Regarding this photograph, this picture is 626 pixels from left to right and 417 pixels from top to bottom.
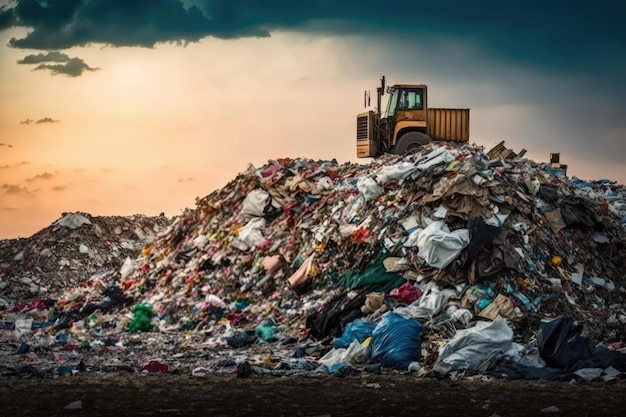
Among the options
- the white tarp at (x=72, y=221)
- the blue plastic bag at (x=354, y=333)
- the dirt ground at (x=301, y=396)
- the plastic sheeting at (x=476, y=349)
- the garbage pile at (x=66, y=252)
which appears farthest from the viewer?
the white tarp at (x=72, y=221)

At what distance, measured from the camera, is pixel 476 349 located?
9.21 meters

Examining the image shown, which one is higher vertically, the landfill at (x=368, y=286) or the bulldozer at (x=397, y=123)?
the bulldozer at (x=397, y=123)

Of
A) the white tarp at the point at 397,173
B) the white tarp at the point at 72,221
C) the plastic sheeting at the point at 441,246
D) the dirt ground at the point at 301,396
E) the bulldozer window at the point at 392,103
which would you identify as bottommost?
the dirt ground at the point at 301,396

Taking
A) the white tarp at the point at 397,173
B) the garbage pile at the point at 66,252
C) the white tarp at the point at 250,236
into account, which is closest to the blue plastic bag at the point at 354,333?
the white tarp at the point at 397,173

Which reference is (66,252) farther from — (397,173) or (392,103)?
(397,173)

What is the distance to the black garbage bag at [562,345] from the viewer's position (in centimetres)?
916

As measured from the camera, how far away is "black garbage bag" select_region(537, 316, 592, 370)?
9156 millimetres

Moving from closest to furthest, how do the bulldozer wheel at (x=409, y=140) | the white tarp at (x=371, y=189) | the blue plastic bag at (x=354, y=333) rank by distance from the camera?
the blue plastic bag at (x=354, y=333)
the white tarp at (x=371, y=189)
the bulldozer wheel at (x=409, y=140)

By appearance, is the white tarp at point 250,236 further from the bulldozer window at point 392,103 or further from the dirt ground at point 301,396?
the bulldozer window at point 392,103

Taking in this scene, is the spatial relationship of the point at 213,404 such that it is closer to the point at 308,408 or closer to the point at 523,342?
the point at 308,408

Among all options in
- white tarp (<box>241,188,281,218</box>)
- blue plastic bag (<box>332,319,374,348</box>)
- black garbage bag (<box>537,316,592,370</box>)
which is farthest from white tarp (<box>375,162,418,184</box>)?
black garbage bag (<box>537,316,592,370</box>)

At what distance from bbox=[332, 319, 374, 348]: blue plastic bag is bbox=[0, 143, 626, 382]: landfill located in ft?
0.08

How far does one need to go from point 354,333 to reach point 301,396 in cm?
264

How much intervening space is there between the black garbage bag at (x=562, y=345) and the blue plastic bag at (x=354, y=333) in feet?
7.63
